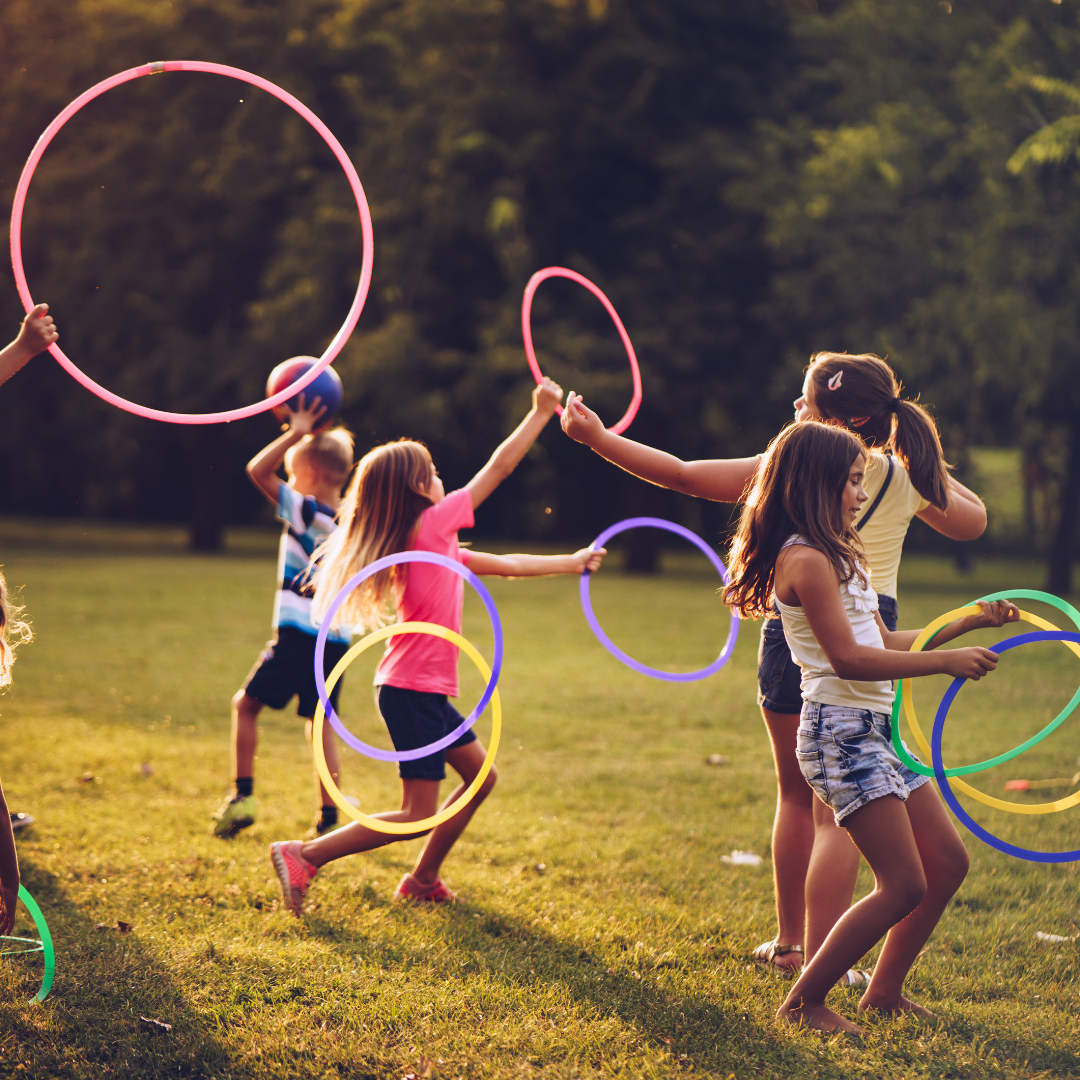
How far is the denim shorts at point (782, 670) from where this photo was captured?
3.80 m

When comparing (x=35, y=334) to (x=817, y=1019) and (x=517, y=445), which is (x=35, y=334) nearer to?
(x=517, y=445)

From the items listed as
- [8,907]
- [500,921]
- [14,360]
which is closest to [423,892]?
[500,921]

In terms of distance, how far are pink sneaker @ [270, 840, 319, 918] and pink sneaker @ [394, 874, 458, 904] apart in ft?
1.36

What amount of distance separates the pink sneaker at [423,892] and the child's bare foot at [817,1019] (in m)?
1.58

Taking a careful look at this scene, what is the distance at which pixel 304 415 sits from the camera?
17.5ft

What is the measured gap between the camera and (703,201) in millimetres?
19438

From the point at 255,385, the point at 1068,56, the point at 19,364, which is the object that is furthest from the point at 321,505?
the point at 255,385

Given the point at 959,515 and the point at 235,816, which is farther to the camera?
the point at 235,816

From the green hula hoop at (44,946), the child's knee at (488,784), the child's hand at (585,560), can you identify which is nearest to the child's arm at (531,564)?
the child's hand at (585,560)

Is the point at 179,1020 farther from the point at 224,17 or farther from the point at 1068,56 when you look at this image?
the point at 224,17

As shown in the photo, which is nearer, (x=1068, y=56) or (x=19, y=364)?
(x=19, y=364)

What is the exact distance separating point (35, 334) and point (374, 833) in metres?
2.13

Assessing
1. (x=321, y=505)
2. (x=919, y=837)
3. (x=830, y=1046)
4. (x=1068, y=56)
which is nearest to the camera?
(x=830, y=1046)

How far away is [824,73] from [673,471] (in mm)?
17435
